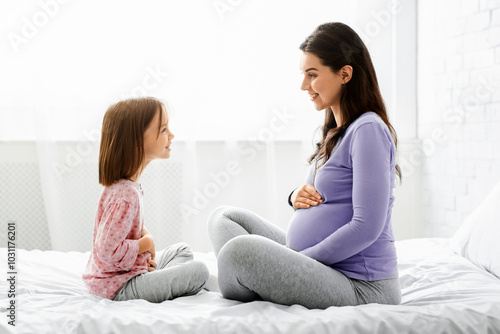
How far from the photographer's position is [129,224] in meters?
1.37

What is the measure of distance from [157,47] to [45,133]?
752mm

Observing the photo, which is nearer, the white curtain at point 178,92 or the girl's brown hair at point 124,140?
the girl's brown hair at point 124,140

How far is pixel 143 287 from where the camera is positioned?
137cm

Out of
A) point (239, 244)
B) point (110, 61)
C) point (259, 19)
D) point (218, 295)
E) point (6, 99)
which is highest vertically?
point (259, 19)

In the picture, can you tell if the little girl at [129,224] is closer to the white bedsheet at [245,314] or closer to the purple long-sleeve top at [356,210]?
the white bedsheet at [245,314]

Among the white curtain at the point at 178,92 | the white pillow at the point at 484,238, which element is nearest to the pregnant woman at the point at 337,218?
the white pillow at the point at 484,238

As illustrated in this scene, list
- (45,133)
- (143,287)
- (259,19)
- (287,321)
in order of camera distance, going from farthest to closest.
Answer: (259,19) → (45,133) → (143,287) → (287,321)

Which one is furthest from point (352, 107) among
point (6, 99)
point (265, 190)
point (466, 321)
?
point (6, 99)

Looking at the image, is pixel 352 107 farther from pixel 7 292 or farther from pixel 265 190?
pixel 265 190

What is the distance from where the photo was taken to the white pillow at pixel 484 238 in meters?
1.60

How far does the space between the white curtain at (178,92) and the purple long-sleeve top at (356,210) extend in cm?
147

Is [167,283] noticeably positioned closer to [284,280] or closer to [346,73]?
[284,280]

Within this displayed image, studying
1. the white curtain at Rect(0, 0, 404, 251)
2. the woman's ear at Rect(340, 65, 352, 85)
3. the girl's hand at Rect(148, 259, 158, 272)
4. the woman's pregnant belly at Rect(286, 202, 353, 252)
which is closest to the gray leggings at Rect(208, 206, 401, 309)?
the woman's pregnant belly at Rect(286, 202, 353, 252)

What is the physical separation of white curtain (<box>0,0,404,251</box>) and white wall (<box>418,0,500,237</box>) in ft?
1.10
